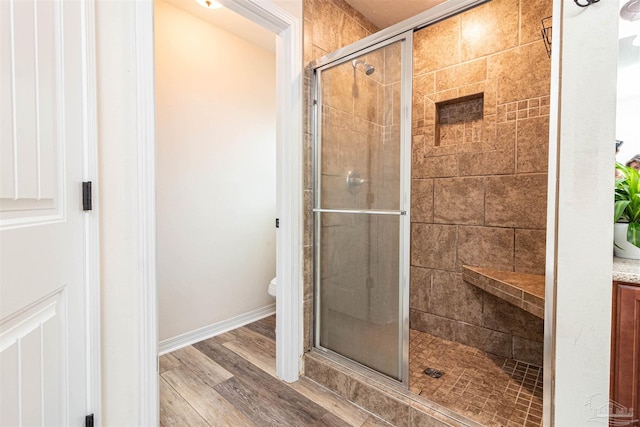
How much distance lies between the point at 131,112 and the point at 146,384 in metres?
1.09

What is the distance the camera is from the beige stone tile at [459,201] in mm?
2135

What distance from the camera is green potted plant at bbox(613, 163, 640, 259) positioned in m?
1.05

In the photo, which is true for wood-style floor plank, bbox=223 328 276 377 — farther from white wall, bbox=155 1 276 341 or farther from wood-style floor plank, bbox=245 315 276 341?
white wall, bbox=155 1 276 341

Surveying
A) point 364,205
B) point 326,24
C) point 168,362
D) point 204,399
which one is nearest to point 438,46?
point 326,24

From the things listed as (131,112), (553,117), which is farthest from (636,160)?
(131,112)

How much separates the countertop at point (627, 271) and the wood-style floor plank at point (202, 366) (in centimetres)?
204

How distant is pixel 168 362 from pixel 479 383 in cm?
210

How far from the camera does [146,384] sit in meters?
1.13

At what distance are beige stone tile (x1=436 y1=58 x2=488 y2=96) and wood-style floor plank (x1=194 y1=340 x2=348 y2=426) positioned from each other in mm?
2441

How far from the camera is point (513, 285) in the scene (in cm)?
170

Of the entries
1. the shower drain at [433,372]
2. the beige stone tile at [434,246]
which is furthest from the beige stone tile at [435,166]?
the shower drain at [433,372]

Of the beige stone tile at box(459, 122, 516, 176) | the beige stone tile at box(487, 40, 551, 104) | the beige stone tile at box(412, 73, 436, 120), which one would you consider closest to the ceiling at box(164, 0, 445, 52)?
the beige stone tile at box(412, 73, 436, 120)

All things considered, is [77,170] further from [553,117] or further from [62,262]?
[553,117]

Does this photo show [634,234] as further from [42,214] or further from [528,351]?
[42,214]
